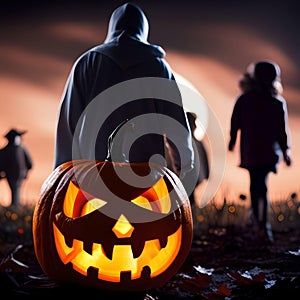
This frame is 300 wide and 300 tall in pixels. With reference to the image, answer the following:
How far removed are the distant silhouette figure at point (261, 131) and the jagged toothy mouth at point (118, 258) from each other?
2.32 m

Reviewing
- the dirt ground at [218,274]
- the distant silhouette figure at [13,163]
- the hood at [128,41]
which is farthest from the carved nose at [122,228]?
the distant silhouette figure at [13,163]

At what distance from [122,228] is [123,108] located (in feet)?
3.14

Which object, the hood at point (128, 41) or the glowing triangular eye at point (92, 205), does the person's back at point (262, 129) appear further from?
the glowing triangular eye at point (92, 205)

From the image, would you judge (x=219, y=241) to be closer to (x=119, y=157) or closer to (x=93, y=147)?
(x=93, y=147)

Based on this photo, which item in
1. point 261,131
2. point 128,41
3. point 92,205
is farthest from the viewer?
point 261,131

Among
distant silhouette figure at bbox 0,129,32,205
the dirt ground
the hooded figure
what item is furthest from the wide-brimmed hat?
the hooded figure

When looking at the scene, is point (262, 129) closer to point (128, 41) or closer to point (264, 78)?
point (264, 78)

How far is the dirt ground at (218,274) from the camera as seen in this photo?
228 centimetres

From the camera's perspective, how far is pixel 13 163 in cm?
646

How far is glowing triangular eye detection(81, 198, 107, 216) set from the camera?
6.94ft

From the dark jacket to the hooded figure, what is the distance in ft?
5.35

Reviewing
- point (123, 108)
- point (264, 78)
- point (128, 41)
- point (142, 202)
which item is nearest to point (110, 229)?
point (142, 202)

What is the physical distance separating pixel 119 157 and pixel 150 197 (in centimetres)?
23

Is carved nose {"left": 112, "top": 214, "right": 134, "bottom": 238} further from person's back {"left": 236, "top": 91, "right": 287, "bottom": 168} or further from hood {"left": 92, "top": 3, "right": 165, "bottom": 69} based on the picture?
person's back {"left": 236, "top": 91, "right": 287, "bottom": 168}
